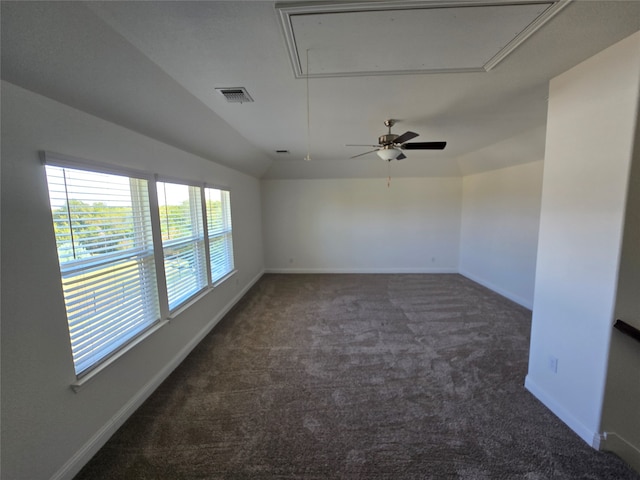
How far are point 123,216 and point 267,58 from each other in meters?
1.64

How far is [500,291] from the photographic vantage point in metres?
4.53

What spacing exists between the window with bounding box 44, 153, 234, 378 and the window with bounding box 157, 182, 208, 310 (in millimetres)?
11

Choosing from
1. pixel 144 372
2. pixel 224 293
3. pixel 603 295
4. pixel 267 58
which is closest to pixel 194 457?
pixel 144 372

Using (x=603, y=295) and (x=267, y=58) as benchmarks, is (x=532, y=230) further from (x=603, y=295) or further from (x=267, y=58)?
(x=267, y=58)

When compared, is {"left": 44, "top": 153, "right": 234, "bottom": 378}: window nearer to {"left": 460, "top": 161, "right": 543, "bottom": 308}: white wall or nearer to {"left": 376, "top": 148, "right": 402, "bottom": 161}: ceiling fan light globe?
Result: {"left": 376, "top": 148, "right": 402, "bottom": 161}: ceiling fan light globe

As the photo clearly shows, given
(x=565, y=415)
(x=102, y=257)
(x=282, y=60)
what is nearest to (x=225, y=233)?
(x=102, y=257)

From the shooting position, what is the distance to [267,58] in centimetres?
159

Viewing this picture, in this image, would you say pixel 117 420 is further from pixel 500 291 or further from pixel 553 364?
pixel 500 291

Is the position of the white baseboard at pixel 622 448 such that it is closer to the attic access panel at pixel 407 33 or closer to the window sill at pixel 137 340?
the attic access panel at pixel 407 33

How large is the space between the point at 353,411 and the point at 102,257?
2.25 metres

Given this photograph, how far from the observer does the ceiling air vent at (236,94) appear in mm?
1994

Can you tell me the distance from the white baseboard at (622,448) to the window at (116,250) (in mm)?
3471

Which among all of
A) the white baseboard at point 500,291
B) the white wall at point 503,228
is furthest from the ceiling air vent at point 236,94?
the white baseboard at point 500,291

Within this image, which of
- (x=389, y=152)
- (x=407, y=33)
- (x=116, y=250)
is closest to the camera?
(x=407, y=33)
